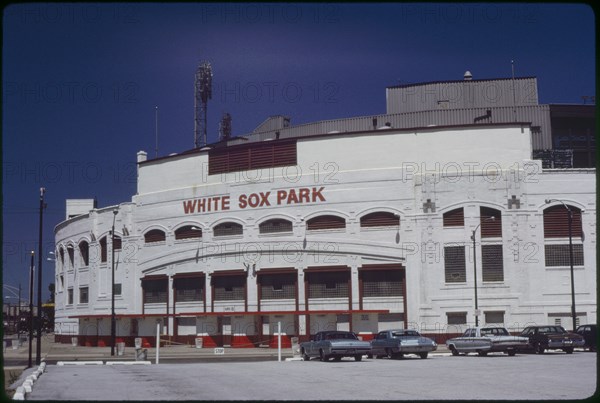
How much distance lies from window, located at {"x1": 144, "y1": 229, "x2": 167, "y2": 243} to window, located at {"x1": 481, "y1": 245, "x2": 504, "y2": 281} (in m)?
29.5

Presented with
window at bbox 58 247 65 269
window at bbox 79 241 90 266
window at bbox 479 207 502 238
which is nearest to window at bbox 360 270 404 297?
window at bbox 479 207 502 238

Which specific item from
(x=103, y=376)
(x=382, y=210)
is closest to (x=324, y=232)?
(x=382, y=210)

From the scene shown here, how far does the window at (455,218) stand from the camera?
61.6 metres

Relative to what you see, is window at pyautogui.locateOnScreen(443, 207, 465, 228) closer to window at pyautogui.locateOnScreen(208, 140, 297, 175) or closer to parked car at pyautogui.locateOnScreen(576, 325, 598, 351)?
window at pyautogui.locateOnScreen(208, 140, 297, 175)

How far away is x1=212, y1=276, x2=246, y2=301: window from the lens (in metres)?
67.5

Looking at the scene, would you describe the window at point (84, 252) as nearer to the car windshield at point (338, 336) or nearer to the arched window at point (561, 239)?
the arched window at point (561, 239)

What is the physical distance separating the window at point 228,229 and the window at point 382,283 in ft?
39.4

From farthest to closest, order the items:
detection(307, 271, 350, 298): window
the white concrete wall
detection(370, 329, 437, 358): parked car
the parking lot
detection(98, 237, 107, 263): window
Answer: detection(98, 237, 107, 263): window → detection(307, 271, 350, 298): window → the white concrete wall → detection(370, 329, 437, 358): parked car → the parking lot

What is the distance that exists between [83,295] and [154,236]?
12992 millimetres

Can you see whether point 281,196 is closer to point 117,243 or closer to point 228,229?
point 228,229

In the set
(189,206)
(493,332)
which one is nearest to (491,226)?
(493,332)

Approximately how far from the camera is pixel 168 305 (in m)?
70.8

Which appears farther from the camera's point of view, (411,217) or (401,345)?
(411,217)

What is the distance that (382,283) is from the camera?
6334 cm
